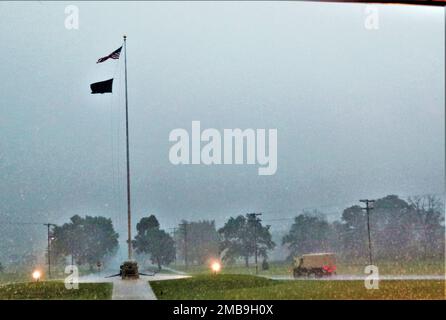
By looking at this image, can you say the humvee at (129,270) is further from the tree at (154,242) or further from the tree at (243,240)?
the tree at (243,240)

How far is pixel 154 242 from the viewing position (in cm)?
2411

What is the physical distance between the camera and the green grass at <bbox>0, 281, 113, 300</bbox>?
9492 millimetres

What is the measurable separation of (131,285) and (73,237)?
11649 mm

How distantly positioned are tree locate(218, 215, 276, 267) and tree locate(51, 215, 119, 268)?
214 inches

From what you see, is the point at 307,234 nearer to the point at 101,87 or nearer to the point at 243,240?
the point at 243,240

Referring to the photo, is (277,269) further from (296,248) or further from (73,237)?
(73,237)

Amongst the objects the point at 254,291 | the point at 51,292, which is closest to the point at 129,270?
the point at 51,292

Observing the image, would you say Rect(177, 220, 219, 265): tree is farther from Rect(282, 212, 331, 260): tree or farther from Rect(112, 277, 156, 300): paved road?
Rect(112, 277, 156, 300): paved road

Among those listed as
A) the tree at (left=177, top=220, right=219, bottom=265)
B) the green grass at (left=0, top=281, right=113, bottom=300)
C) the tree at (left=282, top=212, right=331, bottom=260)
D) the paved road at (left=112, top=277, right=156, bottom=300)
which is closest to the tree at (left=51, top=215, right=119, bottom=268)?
the tree at (left=177, top=220, right=219, bottom=265)

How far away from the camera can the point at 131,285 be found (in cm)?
1102

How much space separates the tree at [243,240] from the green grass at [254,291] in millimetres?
11457

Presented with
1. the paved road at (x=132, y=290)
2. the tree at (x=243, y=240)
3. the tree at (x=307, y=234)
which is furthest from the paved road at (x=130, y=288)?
the tree at (x=307, y=234)

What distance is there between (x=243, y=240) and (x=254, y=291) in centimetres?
1334
